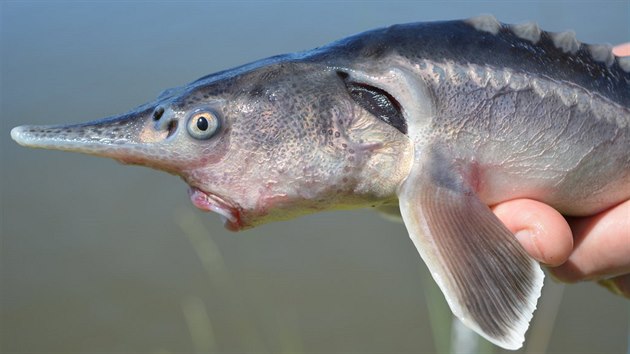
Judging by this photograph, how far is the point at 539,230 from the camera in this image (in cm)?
185

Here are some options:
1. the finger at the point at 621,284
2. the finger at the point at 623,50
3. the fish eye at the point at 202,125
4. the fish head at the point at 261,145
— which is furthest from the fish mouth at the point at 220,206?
the finger at the point at 623,50

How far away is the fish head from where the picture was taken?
1799mm

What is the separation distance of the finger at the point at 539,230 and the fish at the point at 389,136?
0.19 ft

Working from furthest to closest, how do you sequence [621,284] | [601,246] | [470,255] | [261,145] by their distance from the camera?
[621,284]
[601,246]
[261,145]
[470,255]

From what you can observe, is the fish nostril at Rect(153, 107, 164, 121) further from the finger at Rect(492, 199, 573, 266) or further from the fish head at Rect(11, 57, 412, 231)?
the finger at Rect(492, 199, 573, 266)

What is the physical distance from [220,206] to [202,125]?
0.18 metres

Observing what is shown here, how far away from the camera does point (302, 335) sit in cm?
424

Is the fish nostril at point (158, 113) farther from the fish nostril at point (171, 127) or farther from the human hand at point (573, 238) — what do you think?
the human hand at point (573, 238)

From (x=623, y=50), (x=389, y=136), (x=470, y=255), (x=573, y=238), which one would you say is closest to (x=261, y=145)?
(x=389, y=136)

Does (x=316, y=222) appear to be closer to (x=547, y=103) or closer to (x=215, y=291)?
(x=215, y=291)

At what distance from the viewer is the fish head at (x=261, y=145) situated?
1.80m

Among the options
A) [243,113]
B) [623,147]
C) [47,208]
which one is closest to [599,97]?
[623,147]

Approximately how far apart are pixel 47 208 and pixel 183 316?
1.30 meters

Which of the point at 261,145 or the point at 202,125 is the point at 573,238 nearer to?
the point at 261,145
